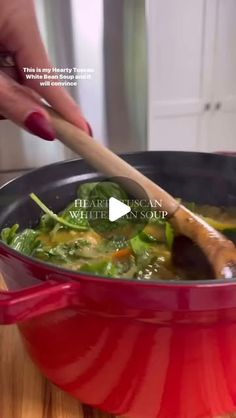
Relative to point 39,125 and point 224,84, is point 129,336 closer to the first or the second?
point 39,125

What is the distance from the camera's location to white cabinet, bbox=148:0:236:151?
21.0 inches

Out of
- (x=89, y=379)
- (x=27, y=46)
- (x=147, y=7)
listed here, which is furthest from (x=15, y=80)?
(x=89, y=379)

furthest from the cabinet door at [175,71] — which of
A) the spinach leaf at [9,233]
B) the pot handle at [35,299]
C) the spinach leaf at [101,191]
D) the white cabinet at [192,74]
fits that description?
Result: the pot handle at [35,299]

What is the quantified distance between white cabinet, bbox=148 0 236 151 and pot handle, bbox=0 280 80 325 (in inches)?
12.1

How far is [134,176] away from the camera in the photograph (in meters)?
0.49

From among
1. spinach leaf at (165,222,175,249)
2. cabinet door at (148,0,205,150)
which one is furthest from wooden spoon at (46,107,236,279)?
cabinet door at (148,0,205,150)

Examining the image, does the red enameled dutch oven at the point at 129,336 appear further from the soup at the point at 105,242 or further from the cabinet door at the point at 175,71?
the cabinet door at the point at 175,71

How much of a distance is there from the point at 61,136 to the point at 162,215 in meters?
0.13

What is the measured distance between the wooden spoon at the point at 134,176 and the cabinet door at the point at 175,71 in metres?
0.11

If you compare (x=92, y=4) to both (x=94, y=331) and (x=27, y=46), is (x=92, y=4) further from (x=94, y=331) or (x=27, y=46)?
(x=94, y=331)

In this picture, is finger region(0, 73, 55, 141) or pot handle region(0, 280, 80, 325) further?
finger region(0, 73, 55, 141)

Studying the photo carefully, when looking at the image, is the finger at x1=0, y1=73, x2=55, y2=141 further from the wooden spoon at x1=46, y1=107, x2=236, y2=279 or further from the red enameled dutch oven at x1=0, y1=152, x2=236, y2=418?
the red enameled dutch oven at x1=0, y1=152, x2=236, y2=418

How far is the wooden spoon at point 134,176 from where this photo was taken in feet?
1.51

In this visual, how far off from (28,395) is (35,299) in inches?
6.7
